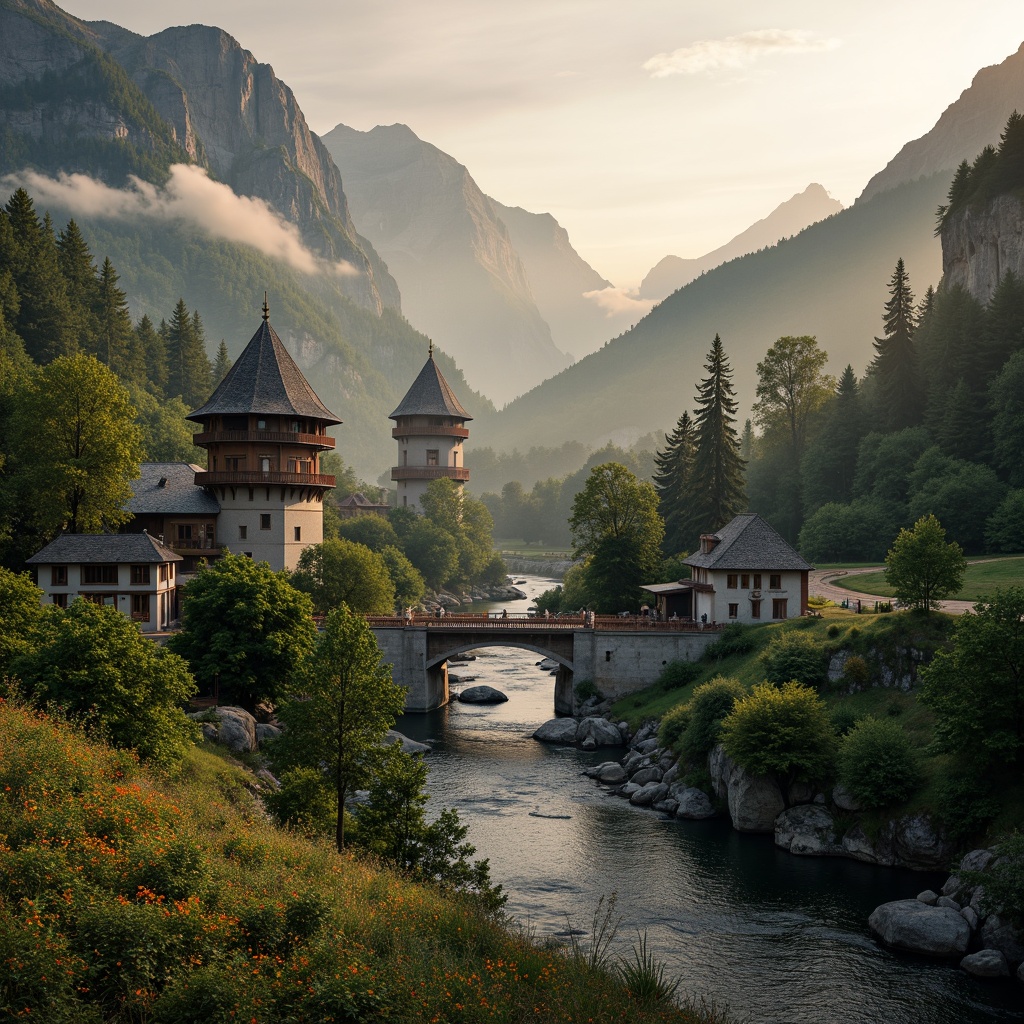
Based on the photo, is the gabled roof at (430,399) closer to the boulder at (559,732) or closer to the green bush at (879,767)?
the boulder at (559,732)

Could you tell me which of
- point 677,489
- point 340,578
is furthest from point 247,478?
point 677,489

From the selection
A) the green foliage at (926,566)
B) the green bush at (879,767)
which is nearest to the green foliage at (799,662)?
the green foliage at (926,566)

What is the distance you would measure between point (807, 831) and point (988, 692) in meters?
10.9

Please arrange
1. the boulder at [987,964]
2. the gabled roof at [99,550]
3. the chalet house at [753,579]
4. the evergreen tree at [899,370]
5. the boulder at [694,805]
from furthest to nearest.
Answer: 1. the evergreen tree at [899,370]
2. the chalet house at [753,579]
3. the gabled roof at [99,550]
4. the boulder at [694,805]
5. the boulder at [987,964]

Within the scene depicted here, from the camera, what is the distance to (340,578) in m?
75.6

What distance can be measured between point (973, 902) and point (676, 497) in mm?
67112

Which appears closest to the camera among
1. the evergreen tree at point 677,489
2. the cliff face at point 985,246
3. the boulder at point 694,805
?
the boulder at point 694,805

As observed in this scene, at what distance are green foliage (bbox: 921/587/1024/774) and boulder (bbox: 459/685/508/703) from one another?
41022 millimetres

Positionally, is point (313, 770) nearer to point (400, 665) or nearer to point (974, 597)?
point (400, 665)

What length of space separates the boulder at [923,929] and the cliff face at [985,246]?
75324 millimetres

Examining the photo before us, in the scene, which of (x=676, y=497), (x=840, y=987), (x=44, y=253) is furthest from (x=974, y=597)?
(x=44, y=253)

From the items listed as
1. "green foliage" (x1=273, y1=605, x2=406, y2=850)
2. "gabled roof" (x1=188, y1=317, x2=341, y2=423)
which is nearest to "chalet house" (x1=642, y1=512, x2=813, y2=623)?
"gabled roof" (x1=188, y1=317, x2=341, y2=423)

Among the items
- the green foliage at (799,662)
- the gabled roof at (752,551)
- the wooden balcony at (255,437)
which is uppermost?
the wooden balcony at (255,437)

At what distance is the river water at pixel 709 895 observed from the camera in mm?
32375
